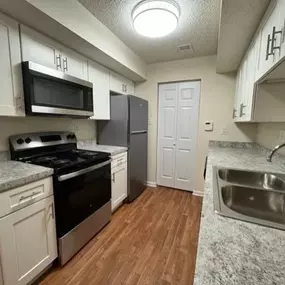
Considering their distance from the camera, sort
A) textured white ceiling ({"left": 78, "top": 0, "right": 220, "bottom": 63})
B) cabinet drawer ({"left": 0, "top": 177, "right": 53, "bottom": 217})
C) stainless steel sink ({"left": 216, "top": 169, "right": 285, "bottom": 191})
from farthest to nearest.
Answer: textured white ceiling ({"left": 78, "top": 0, "right": 220, "bottom": 63})
stainless steel sink ({"left": 216, "top": 169, "right": 285, "bottom": 191})
cabinet drawer ({"left": 0, "top": 177, "right": 53, "bottom": 217})

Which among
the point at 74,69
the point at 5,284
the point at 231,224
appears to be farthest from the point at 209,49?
the point at 5,284

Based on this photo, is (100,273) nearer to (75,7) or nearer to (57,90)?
(57,90)

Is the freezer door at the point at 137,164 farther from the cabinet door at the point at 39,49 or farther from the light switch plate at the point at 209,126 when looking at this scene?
the cabinet door at the point at 39,49

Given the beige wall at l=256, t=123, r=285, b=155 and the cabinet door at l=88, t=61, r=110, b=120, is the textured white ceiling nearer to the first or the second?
the cabinet door at l=88, t=61, r=110, b=120

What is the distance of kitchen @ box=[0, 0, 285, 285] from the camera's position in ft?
3.19

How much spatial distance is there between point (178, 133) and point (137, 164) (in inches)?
37.7

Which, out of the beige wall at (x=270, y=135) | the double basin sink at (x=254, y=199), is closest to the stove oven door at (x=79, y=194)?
the double basin sink at (x=254, y=199)

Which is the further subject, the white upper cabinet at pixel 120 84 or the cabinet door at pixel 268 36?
the white upper cabinet at pixel 120 84

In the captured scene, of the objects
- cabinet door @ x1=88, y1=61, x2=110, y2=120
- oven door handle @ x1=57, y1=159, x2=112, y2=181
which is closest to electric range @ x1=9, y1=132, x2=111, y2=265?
oven door handle @ x1=57, y1=159, x2=112, y2=181

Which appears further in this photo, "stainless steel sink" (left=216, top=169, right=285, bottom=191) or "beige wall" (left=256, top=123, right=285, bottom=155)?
"beige wall" (left=256, top=123, right=285, bottom=155)

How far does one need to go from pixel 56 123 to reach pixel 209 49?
7.81 ft

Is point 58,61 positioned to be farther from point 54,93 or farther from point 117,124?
point 117,124

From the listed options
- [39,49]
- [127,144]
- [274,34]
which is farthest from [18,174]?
[274,34]

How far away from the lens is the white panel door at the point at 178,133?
2.99m
